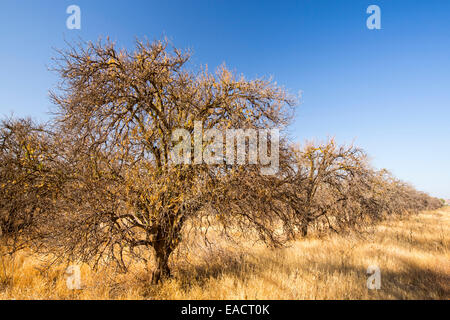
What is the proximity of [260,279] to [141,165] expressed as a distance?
3.76 meters

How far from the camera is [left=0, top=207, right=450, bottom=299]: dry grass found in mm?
4242

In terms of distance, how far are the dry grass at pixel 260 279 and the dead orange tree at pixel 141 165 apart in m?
0.90

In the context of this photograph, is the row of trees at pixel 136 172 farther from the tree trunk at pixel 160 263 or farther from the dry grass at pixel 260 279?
the dry grass at pixel 260 279

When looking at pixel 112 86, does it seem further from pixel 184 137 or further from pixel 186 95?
pixel 184 137

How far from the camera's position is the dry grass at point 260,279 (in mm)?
4242

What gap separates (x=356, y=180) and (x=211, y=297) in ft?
25.0

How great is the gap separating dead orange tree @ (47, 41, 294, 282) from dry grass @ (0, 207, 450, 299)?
2.95 ft

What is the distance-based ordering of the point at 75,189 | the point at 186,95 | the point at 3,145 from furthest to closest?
1. the point at 3,145
2. the point at 186,95
3. the point at 75,189

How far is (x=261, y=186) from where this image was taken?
384 cm

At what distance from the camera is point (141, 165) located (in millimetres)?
3998

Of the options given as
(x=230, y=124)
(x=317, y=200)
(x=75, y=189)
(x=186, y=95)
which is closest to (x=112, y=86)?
(x=186, y=95)

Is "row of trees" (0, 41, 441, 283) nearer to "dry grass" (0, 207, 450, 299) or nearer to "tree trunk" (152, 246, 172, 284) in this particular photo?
"tree trunk" (152, 246, 172, 284)

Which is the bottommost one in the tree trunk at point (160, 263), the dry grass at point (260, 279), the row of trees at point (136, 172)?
the dry grass at point (260, 279)

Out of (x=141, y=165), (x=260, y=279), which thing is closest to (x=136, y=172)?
(x=141, y=165)
